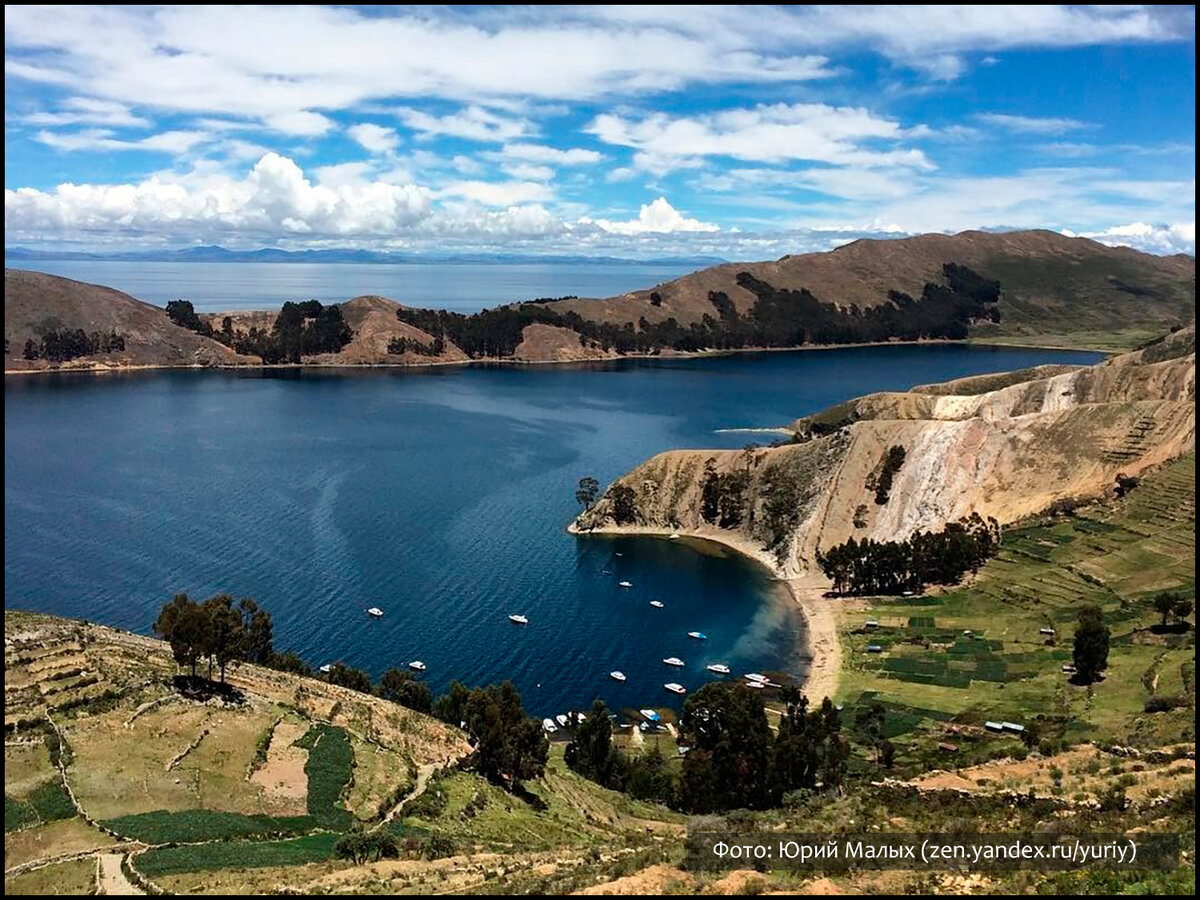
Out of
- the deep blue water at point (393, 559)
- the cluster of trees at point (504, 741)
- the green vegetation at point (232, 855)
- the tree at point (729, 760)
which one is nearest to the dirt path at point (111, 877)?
the green vegetation at point (232, 855)

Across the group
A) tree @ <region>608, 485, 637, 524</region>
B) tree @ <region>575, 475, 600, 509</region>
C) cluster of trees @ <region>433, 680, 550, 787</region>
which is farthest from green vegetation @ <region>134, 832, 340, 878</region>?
tree @ <region>575, 475, 600, 509</region>

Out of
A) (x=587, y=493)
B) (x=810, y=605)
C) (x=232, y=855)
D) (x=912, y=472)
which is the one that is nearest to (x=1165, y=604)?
(x=810, y=605)

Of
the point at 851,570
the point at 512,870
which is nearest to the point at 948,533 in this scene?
the point at 851,570

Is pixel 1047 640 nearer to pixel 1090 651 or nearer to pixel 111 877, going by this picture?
pixel 1090 651

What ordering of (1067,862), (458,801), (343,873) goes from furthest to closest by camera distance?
(458,801) → (343,873) → (1067,862)

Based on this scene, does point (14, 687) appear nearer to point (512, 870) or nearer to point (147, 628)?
point (512, 870)

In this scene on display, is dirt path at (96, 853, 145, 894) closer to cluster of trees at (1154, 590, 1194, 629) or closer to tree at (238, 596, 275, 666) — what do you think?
tree at (238, 596, 275, 666)
